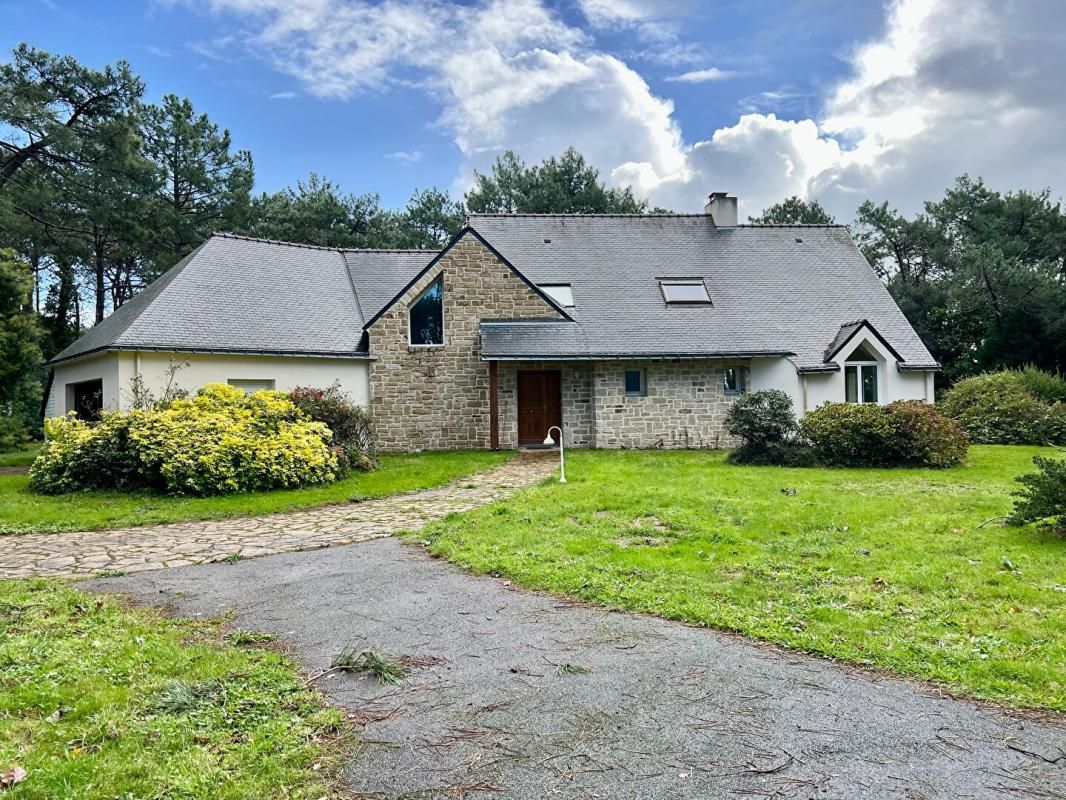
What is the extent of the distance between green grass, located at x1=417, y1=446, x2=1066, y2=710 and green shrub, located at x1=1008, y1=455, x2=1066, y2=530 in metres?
0.20

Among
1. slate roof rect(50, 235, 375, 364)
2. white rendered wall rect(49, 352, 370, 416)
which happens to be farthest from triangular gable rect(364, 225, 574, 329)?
white rendered wall rect(49, 352, 370, 416)

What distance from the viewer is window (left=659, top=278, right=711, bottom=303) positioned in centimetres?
1975

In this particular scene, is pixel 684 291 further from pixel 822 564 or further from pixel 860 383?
pixel 822 564

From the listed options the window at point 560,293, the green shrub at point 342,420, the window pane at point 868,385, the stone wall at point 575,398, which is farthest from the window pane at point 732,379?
the green shrub at point 342,420

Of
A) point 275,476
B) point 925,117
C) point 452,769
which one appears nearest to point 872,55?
point 925,117

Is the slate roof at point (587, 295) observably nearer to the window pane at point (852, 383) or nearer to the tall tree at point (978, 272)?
the window pane at point (852, 383)

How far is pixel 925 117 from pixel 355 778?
66.8 feet

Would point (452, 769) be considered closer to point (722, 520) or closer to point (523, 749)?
point (523, 749)

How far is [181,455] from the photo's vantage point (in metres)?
11.0

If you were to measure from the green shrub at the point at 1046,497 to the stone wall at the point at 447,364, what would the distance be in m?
13.0

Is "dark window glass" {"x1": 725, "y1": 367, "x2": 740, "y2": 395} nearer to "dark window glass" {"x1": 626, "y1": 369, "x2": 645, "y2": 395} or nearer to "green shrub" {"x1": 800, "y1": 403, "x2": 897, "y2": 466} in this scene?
"dark window glass" {"x1": 626, "y1": 369, "x2": 645, "y2": 395}

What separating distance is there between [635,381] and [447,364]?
5379mm

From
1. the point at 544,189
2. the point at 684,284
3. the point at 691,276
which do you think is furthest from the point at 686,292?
the point at 544,189

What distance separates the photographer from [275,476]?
11656 millimetres
